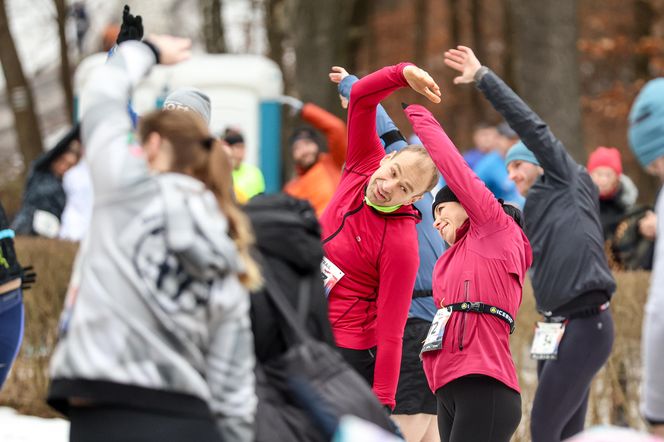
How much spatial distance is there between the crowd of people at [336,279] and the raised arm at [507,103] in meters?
0.01

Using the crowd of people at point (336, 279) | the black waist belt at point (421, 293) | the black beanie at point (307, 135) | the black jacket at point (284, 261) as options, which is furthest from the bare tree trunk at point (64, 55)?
the black jacket at point (284, 261)

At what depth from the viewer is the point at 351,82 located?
6.30m

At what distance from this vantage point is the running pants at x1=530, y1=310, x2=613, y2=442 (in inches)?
263

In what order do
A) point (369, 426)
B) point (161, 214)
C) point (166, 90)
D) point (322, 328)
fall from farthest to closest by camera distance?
point (166, 90) < point (322, 328) < point (369, 426) < point (161, 214)

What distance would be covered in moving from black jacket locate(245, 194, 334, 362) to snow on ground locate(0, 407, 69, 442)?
4.78 metres

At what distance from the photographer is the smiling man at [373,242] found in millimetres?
5770

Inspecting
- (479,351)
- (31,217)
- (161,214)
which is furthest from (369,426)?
(31,217)

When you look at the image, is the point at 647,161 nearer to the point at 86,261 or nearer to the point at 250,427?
the point at 250,427

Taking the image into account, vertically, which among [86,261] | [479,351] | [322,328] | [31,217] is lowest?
[31,217]

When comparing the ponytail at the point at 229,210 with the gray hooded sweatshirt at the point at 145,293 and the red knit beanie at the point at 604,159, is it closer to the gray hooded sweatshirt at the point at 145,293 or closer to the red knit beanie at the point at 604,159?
the gray hooded sweatshirt at the point at 145,293

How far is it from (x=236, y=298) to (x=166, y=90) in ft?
40.9

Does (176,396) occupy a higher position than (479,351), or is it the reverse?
(176,396)

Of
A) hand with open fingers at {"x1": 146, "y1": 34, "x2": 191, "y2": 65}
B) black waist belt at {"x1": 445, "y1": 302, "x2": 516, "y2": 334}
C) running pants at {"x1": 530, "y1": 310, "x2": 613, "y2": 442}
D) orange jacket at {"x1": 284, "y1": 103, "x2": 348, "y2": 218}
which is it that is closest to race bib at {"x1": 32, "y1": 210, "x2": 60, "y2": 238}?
orange jacket at {"x1": 284, "y1": 103, "x2": 348, "y2": 218}

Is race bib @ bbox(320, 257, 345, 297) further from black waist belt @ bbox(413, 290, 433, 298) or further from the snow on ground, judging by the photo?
the snow on ground
